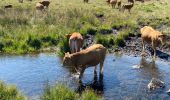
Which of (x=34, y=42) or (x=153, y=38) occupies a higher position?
(x=153, y=38)

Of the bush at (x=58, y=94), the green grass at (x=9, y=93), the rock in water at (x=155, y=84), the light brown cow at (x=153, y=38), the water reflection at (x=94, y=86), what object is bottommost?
the water reflection at (x=94, y=86)

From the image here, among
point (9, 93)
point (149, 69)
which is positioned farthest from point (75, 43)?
point (9, 93)

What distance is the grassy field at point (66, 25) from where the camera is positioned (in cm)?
2675

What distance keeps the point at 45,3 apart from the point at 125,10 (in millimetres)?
8257

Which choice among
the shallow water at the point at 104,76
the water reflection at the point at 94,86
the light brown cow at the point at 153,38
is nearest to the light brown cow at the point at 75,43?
the shallow water at the point at 104,76

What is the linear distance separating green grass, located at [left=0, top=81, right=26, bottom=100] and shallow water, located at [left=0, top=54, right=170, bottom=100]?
1508mm

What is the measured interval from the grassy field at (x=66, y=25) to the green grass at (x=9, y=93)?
30.1 ft

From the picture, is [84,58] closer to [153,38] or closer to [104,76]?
[104,76]

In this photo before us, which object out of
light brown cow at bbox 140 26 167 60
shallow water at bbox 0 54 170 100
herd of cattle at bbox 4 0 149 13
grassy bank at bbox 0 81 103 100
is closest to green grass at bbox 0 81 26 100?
grassy bank at bbox 0 81 103 100

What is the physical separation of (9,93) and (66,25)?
15580 mm

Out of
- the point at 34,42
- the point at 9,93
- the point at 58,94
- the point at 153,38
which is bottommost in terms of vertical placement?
the point at 34,42

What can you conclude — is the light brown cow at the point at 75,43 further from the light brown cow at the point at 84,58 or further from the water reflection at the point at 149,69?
the water reflection at the point at 149,69

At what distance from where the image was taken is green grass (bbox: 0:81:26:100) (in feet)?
49.3

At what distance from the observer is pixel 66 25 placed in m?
30.7
